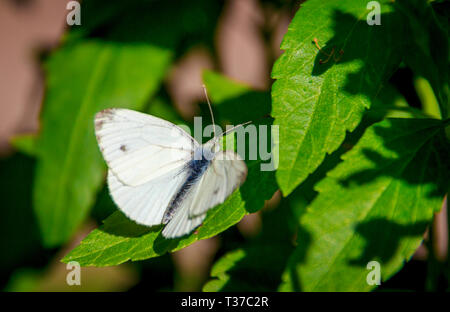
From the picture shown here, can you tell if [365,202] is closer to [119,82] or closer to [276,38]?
[119,82]

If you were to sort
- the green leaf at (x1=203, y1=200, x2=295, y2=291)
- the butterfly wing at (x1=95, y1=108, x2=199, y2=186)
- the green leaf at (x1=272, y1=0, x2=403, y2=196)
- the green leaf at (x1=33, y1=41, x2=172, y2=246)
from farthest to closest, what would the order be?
1. the green leaf at (x1=33, y1=41, x2=172, y2=246)
2. the green leaf at (x1=203, y1=200, x2=295, y2=291)
3. the butterfly wing at (x1=95, y1=108, x2=199, y2=186)
4. the green leaf at (x1=272, y1=0, x2=403, y2=196)

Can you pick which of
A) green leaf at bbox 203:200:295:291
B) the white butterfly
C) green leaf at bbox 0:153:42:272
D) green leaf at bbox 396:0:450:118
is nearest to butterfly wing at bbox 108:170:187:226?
the white butterfly

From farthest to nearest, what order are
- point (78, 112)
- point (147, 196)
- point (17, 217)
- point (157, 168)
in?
1. point (17, 217)
2. point (78, 112)
3. point (157, 168)
4. point (147, 196)

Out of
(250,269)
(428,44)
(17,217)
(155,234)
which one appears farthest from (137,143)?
(17,217)

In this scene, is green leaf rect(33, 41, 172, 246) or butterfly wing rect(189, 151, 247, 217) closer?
butterfly wing rect(189, 151, 247, 217)

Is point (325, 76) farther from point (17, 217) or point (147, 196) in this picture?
point (17, 217)

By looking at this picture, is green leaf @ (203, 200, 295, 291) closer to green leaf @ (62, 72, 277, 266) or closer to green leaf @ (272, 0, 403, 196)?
green leaf @ (62, 72, 277, 266)

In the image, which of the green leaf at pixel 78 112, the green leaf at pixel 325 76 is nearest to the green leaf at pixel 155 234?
the green leaf at pixel 325 76
